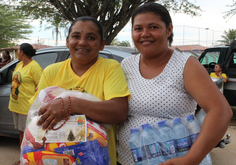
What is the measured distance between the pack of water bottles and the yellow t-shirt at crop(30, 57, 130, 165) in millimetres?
309

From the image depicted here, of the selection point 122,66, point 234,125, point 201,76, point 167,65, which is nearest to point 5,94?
point 122,66

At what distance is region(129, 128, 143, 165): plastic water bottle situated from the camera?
1.28 m

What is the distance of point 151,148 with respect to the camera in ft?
4.14

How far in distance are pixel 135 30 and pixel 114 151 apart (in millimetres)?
935

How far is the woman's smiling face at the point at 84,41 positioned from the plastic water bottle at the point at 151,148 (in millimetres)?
741

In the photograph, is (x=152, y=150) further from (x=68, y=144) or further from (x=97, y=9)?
(x=97, y=9)

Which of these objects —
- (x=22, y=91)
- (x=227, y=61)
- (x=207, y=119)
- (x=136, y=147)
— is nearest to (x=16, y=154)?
(x=22, y=91)

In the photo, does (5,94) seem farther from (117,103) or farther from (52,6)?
(52,6)

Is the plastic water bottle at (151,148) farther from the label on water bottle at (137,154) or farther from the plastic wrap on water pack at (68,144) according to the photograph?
the plastic wrap on water pack at (68,144)

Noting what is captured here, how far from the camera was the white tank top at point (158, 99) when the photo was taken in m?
1.39

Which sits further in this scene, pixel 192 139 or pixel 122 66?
pixel 122 66

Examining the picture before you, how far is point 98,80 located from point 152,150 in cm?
64

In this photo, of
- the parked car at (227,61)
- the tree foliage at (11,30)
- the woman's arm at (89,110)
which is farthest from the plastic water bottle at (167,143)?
the tree foliage at (11,30)

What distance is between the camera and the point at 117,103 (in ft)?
4.71
